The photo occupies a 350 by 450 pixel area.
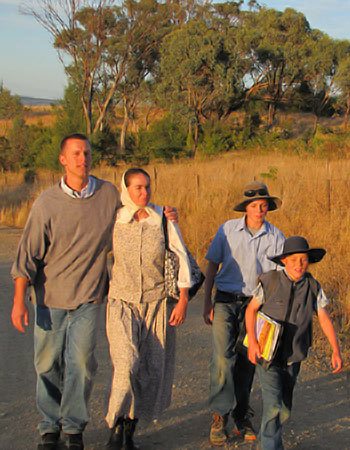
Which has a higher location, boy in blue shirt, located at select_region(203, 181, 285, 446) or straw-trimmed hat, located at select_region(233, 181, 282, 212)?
straw-trimmed hat, located at select_region(233, 181, 282, 212)

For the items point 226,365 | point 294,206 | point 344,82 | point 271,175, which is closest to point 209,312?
point 226,365

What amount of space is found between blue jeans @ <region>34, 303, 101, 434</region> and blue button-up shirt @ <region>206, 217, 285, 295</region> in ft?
2.91

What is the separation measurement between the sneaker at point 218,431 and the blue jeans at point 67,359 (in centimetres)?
80

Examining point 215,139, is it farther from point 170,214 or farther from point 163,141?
point 170,214

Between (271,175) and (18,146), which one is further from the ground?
(271,175)

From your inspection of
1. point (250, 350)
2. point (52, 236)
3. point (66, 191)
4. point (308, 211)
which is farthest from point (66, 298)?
point (308, 211)

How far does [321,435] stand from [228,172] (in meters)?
9.96

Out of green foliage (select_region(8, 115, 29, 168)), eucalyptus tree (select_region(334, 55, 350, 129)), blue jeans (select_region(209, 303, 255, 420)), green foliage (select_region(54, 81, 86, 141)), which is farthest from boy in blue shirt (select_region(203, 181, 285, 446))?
eucalyptus tree (select_region(334, 55, 350, 129))

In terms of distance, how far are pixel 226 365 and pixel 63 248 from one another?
125 cm

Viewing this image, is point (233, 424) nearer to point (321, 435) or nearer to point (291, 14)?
point (321, 435)

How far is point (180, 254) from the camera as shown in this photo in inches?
153

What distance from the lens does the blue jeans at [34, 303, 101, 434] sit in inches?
149

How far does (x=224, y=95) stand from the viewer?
116ft

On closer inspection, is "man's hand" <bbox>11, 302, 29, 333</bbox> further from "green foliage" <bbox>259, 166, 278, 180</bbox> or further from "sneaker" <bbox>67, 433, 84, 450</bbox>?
"green foliage" <bbox>259, 166, 278, 180</bbox>
